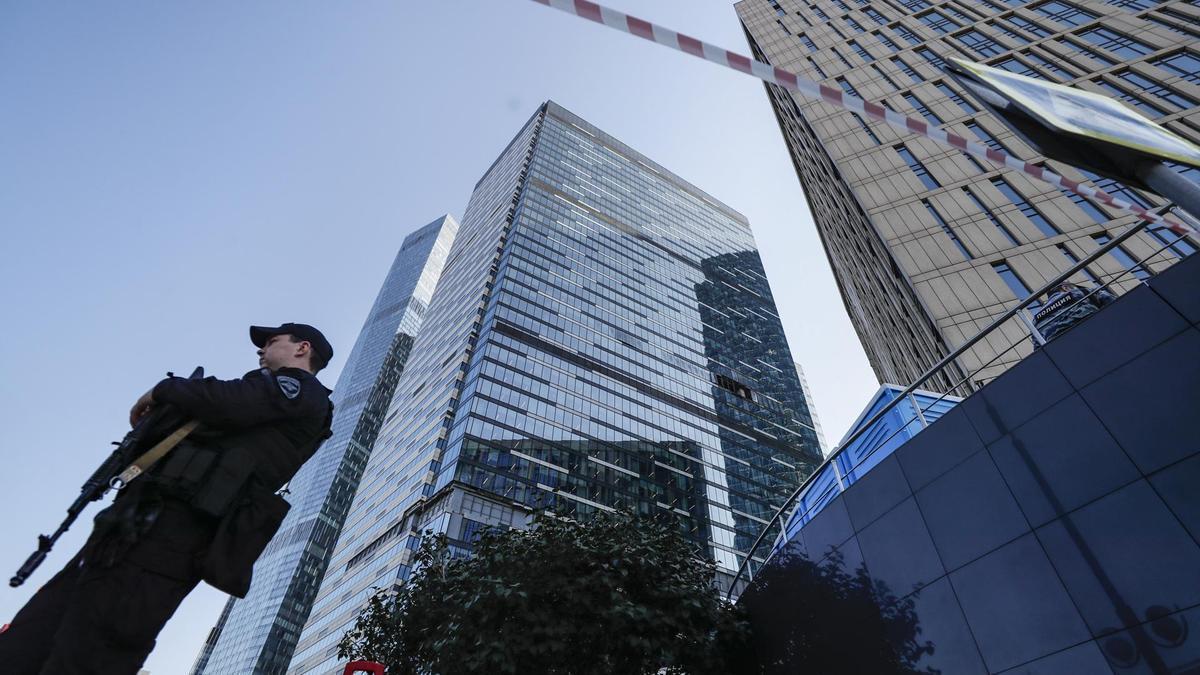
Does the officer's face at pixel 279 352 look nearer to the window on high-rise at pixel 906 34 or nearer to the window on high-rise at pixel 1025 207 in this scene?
the window on high-rise at pixel 1025 207

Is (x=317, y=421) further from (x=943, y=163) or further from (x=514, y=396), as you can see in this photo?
(x=514, y=396)

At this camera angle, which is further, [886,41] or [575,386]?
[575,386]

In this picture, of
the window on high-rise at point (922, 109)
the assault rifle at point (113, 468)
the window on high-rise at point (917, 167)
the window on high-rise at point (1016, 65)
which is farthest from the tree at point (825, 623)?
the window on high-rise at point (1016, 65)

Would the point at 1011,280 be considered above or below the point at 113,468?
above

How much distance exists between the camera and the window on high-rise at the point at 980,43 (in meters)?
28.2

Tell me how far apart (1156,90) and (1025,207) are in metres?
7.69

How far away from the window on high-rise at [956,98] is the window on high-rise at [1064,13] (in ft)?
23.8

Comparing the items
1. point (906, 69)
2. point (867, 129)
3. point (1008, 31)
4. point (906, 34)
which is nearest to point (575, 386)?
point (867, 129)

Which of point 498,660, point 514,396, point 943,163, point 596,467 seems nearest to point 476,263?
point 514,396

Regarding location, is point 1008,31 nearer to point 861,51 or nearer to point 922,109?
point 861,51

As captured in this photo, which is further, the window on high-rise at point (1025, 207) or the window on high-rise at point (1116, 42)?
the window on high-rise at point (1116, 42)

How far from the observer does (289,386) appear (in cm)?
301

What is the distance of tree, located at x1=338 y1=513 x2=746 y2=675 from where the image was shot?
29.8 feet

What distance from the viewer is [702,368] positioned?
253 feet
